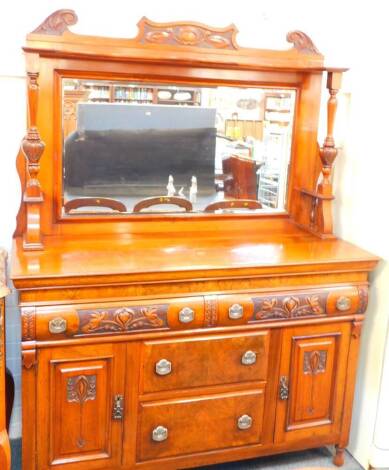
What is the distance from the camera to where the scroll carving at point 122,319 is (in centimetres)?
190

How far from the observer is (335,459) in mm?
2393

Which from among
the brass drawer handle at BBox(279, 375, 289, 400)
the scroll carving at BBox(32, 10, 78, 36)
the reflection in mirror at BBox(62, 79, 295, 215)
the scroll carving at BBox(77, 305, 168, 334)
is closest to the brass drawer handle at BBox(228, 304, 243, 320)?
the scroll carving at BBox(77, 305, 168, 334)

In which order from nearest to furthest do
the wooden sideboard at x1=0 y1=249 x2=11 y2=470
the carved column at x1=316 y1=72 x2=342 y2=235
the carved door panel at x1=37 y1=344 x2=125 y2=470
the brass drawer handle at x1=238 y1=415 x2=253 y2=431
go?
the wooden sideboard at x1=0 y1=249 x2=11 y2=470
the carved door panel at x1=37 y1=344 x2=125 y2=470
the brass drawer handle at x1=238 y1=415 x2=253 y2=431
the carved column at x1=316 y1=72 x2=342 y2=235

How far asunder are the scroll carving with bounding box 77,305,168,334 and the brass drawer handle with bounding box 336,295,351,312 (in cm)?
67

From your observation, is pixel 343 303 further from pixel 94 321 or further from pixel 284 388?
pixel 94 321

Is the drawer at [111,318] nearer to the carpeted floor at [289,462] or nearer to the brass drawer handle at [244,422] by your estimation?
the brass drawer handle at [244,422]

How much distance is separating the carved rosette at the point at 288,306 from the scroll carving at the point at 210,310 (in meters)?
0.15

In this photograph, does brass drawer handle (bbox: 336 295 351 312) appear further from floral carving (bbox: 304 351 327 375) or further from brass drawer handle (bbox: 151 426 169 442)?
brass drawer handle (bbox: 151 426 169 442)

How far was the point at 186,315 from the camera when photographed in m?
2.00

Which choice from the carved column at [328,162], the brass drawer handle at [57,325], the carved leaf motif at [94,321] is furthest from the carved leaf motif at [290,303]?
the brass drawer handle at [57,325]

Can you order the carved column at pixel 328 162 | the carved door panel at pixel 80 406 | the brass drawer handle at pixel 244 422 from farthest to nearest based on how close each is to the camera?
the carved column at pixel 328 162
the brass drawer handle at pixel 244 422
the carved door panel at pixel 80 406

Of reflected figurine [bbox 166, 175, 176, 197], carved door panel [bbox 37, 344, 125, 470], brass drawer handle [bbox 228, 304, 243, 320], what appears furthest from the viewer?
reflected figurine [bbox 166, 175, 176, 197]

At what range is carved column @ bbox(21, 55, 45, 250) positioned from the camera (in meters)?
1.96

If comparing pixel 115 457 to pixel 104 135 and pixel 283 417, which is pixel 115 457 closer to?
pixel 283 417
